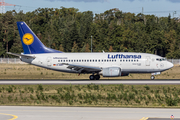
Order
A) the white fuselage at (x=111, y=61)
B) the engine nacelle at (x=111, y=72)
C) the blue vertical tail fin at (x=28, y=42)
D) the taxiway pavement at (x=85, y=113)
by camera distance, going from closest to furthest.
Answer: the taxiway pavement at (x=85, y=113)
the engine nacelle at (x=111, y=72)
the white fuselage at (x=111, y=61)
the blue vertical tail fin at (x=28, y=42)

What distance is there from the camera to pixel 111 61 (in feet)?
147

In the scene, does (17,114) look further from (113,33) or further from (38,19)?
(38,19)

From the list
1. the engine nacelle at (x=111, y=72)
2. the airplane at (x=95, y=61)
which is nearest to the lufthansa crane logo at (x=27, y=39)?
the airplane at (x=95, y=61)

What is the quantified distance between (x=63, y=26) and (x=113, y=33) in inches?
1591

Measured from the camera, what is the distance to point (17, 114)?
19500 mm

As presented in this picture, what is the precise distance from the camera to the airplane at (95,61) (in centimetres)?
4412

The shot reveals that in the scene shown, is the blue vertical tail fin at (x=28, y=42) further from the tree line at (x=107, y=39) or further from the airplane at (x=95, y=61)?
the tree line at (x=107, y=39)

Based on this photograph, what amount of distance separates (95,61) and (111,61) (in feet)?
8.55

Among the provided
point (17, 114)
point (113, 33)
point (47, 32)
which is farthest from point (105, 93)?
point (47, 32)

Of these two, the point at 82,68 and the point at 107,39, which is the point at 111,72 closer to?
the point at 82,68

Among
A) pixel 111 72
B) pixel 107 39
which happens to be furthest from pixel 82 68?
pixel 107 39

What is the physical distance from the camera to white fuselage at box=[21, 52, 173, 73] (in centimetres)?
4431

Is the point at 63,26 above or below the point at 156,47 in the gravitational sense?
above

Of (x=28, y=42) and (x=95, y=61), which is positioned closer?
(x=95, y=61)
